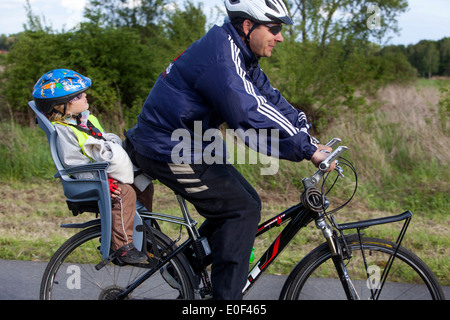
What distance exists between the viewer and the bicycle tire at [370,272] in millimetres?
2641

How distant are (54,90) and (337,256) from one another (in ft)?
6.00

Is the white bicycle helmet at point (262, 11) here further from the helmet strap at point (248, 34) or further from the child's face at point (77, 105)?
the child's face at point (77, 105)

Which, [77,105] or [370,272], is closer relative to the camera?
[370,272]

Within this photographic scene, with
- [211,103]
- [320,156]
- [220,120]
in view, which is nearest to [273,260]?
[320,156]

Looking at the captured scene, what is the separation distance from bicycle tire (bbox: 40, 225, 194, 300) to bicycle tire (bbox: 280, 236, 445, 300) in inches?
25.0

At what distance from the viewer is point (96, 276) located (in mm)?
3176

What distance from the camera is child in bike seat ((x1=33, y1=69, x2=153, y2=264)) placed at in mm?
2787

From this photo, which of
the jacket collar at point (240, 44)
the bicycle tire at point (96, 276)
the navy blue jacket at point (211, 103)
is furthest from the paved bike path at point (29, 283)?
the jacket collar at point (240, 44)

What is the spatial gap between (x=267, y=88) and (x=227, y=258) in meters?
1.10

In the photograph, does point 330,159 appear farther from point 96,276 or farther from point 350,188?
point 350,188

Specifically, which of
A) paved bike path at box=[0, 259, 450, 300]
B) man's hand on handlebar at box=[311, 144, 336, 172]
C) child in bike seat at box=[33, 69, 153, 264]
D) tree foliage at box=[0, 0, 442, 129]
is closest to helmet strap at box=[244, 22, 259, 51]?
man's hand on handlebar at box=[311, 144, 336, 172]

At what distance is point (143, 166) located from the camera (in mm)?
2822
